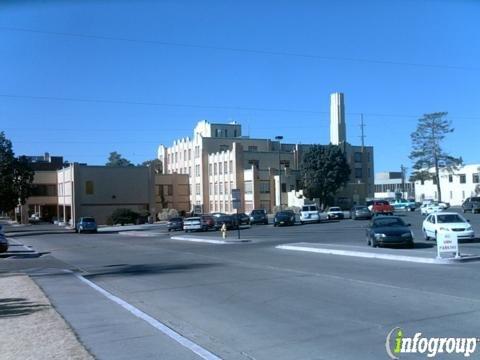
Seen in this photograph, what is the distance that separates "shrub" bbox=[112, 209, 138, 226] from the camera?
279 ft

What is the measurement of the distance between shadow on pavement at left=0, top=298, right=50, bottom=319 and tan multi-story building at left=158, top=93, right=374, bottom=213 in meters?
75.3

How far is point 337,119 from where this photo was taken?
4658 inches

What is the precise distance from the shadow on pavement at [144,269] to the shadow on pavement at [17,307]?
6459mm

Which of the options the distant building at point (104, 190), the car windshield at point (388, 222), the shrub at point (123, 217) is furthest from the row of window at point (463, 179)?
the car windshield at point (388, 222)

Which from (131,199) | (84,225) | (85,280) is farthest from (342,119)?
(85,280)

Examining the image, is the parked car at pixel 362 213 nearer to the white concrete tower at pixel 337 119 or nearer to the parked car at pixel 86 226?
the parked car at pixel 86 226

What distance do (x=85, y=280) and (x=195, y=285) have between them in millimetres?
4479

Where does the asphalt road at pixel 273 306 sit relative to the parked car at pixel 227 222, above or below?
below

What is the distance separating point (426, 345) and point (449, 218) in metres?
22.0

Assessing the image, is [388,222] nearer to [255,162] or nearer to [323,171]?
[323,171]

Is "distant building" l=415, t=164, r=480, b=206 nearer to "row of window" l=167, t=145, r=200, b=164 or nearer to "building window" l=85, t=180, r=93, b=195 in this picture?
"row of window" l=167, t=145, r=200, b=164

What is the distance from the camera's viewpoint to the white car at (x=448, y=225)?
2766 centimetres

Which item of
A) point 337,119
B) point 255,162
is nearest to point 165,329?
point 255,162

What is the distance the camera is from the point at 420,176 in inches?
4439
